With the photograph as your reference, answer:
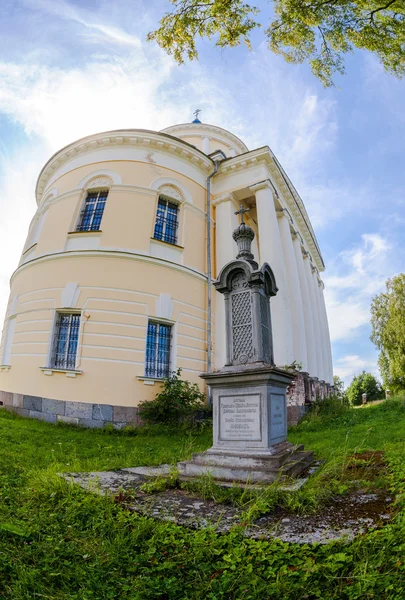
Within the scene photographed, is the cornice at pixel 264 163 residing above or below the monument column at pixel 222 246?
above

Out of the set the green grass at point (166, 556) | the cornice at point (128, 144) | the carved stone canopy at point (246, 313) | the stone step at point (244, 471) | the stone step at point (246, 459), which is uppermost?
the cornice at point (128, 144)

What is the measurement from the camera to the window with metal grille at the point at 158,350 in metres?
11.5

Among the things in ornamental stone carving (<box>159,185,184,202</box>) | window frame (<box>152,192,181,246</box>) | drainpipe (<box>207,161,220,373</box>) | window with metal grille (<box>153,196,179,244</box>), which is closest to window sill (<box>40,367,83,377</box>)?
drainpipe (<box>207,161,220,373</box>)

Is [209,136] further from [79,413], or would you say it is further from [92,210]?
[79,413]

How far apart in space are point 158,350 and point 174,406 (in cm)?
206

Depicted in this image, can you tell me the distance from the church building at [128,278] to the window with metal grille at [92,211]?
42 millimetres

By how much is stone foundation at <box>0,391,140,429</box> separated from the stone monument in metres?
6.08

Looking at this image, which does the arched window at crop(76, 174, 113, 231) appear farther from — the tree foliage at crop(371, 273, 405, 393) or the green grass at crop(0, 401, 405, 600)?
the tree foliage at crop(371, 273, 405, 393)

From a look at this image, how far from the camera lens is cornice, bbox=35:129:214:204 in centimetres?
1343

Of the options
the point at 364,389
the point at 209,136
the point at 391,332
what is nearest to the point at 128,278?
the point at 209,136

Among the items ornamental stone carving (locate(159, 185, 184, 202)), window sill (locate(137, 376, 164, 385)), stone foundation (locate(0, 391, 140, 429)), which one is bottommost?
stone foundation (locate(0, 391, 140, 429))

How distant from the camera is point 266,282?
5.91m

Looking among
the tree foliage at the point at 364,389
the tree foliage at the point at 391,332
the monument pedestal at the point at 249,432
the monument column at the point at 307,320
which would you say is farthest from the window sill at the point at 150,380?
the tree foliage at the point at 364,389

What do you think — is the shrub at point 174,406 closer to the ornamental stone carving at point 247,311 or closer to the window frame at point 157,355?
the window frame at point 157,355
